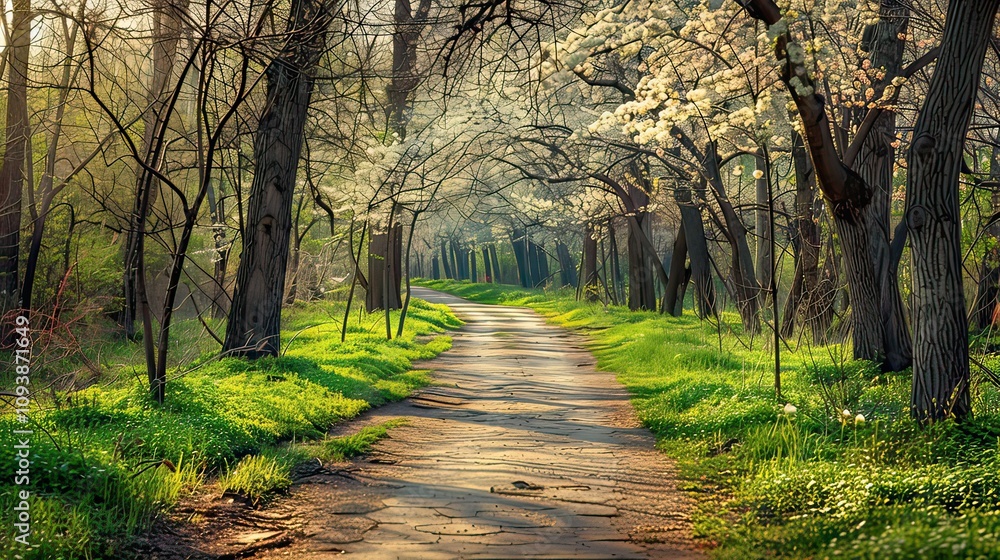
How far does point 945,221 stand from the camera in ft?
23.7

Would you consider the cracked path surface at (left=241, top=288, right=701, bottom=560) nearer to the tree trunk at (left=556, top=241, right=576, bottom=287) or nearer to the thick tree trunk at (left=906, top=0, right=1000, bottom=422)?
the thick tree trunk at (left=906, top=0, right=1000, bottom=422)

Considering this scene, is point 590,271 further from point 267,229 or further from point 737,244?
point 267,229

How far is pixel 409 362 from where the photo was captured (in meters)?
16.2

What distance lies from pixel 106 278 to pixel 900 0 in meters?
16.9

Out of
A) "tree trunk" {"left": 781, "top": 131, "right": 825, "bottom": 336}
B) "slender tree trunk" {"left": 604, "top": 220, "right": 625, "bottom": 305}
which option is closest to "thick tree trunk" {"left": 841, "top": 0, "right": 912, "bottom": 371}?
"tree trunk" {"left": 781, "top": 131, "right": 825, "bottom": 336}

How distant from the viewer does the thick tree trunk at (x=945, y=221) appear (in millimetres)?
7160

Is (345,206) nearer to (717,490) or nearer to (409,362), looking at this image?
(409,362)

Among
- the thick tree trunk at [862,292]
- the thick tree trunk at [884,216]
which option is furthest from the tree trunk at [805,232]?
the thick tree trunk at [862,292]

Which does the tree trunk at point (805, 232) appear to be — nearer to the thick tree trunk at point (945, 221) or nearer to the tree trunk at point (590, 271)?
the thick tree trunk at point (945, 221)

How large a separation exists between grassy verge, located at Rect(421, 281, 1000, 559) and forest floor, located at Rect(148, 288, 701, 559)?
1.20 feet

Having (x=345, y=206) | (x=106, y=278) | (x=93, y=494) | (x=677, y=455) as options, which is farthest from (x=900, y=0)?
(x=106, y=278)

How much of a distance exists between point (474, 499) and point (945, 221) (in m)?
4.41

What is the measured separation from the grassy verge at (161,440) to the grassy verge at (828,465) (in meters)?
3.44

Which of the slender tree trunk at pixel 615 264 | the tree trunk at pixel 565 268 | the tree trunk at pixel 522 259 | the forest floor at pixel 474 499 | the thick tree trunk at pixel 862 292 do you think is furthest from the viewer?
the tree trunk at pixel 522 259
